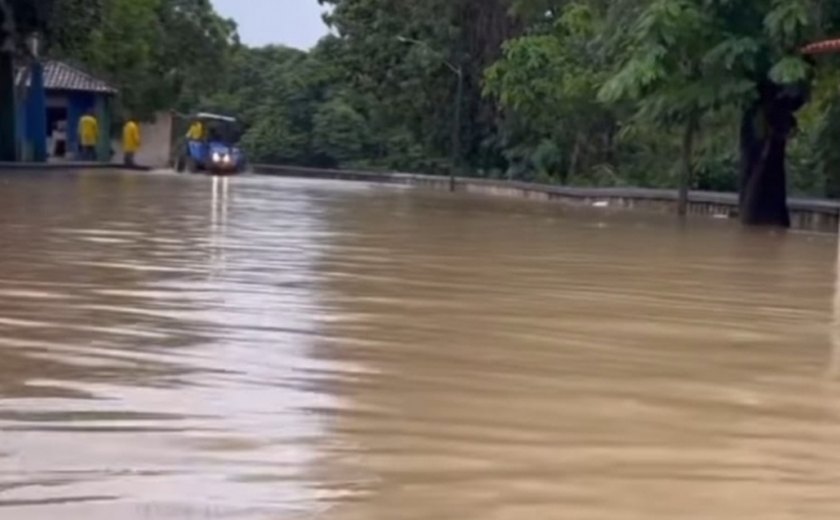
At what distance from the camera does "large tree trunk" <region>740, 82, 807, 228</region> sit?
27234 millimetres

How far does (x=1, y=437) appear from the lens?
5973mm

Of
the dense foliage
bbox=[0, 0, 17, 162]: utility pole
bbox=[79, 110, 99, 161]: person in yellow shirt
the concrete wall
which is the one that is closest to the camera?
the dense foliage

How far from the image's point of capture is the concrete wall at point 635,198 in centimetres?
2820

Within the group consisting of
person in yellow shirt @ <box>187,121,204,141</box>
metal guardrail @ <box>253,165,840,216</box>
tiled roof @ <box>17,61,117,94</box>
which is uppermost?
tiled roof @ <box>17,61,117,94</box>

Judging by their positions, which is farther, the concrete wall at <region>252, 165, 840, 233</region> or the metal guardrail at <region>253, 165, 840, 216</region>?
the metal guardrail at <region>253, 165, 840, 216</region>

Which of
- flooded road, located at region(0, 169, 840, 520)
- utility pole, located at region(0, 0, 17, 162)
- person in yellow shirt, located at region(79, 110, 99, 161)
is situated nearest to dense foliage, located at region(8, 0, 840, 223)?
utility pole, located at region(0, 0, 17, 162)

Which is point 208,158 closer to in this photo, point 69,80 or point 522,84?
point 69,80

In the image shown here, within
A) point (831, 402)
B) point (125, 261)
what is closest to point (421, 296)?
point (125, 261)

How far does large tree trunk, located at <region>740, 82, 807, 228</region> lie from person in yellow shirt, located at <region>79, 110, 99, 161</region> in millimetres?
28185

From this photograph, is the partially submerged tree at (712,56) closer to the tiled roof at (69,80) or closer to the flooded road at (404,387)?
the flooded road at (404,387)

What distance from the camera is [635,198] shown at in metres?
36.7

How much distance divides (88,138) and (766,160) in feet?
96.1

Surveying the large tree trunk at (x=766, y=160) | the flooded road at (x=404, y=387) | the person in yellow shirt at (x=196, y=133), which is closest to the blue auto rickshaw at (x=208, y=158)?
the person in yellow shirt at (x=196, y=133)

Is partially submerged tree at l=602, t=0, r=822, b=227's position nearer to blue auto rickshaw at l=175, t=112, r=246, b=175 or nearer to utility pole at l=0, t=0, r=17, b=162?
utility pole at l=0, t=0, r=17, b=162
